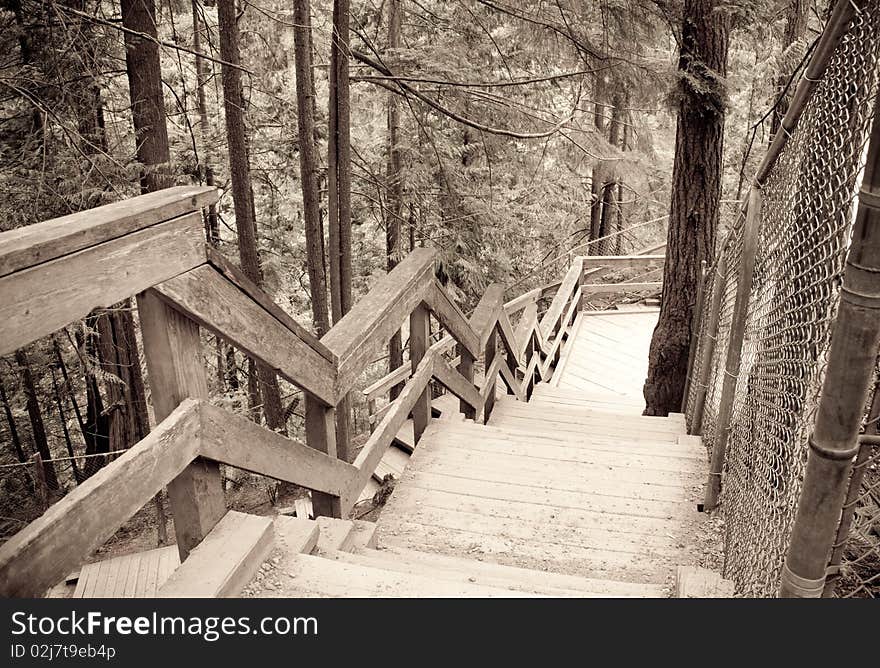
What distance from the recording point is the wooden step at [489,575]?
2.81m

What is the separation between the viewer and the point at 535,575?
315 centimetres

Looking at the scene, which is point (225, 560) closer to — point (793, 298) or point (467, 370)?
point (793, 298)

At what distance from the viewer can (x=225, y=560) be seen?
226cm

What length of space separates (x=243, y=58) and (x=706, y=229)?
673 cm

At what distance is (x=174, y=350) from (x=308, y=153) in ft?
19.4

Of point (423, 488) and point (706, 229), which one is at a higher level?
point (706, 229)

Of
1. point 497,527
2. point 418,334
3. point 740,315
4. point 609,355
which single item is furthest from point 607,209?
point 497,527

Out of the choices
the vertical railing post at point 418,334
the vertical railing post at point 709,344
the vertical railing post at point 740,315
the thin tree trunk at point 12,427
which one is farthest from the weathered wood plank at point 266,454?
the thin tree trunk at point 12,427

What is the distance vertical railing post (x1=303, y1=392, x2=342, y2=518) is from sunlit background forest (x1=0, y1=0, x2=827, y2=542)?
207 cm

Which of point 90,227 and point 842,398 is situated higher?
point 90,227

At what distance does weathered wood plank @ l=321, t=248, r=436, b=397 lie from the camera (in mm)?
3145
